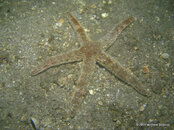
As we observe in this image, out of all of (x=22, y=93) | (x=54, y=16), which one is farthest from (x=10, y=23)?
(x=22, y=93)

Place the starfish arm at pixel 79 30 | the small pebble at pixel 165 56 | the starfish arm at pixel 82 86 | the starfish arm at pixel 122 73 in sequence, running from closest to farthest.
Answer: the starfish arm at pixel 82 86 → the starfish arm at pixel 122 73 → the starfish arm at pixel 79 30 → the small pebble at pixel 165 56

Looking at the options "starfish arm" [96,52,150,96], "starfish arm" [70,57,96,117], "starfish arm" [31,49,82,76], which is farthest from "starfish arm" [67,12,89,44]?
"starfish arm" [70,57,96,117]

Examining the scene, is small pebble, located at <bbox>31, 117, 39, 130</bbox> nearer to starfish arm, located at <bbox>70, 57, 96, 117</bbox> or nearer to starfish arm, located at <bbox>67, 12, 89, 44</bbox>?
starfish arm, located at <bbox>70, 57, 96, 117</bbox>

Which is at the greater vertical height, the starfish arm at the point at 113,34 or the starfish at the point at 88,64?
the starfish arm at the point at 113,34

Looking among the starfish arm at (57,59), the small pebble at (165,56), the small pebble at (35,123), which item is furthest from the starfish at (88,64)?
the small pebble at (165,56)

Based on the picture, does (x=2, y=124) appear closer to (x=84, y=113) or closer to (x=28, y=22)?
(x=84, y=113)

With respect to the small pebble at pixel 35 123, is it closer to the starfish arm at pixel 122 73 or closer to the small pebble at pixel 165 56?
the starfish arm at pixel 122 73

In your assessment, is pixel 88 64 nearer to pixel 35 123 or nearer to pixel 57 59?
pixel 57 59
